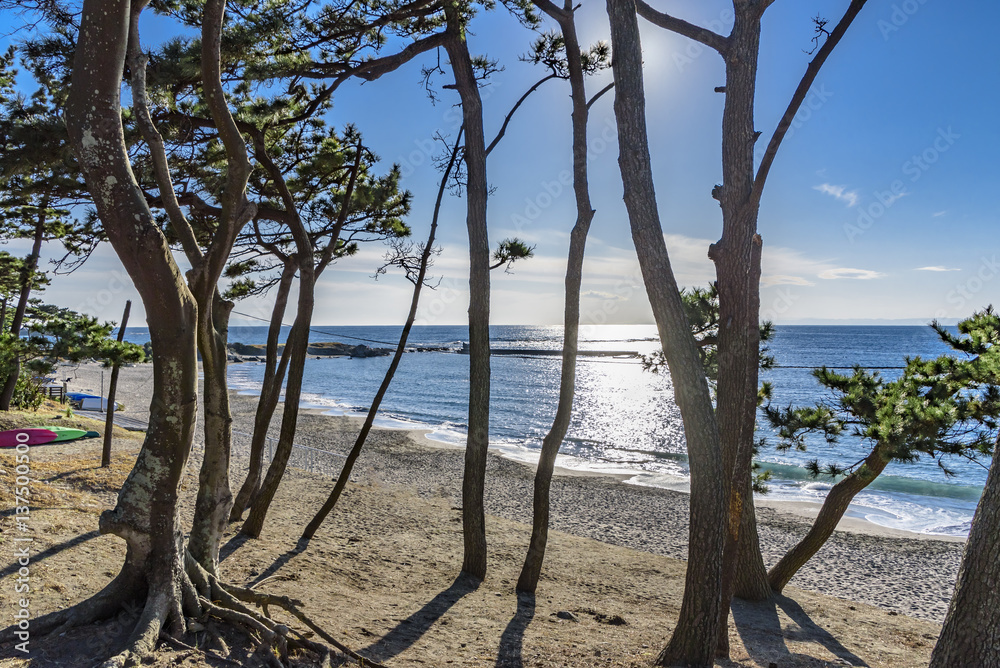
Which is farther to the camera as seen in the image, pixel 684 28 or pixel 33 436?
pixel 33 436

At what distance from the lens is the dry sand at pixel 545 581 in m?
4.66

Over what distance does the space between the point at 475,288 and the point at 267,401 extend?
282 cm

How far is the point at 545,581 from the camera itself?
709 cm

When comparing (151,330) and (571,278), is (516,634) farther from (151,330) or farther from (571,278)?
(151,330)

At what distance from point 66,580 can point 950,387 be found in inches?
295

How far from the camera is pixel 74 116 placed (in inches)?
106

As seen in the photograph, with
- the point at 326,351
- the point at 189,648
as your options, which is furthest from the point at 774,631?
the point at 326,351

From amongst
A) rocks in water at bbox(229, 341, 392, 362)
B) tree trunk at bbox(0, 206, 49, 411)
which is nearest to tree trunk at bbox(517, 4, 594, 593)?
tree trunk at bbox(0, 206, 49, 411)

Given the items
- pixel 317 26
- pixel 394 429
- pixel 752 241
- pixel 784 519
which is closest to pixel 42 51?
pixel 317 26

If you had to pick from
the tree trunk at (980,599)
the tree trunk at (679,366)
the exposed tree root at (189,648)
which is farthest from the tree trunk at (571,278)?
the exposed tree root at (189,648)

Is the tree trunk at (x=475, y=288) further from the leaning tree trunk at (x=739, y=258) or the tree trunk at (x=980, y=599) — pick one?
the tree trunk at (x=980, y=599)

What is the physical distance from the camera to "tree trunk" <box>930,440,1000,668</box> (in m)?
2.90

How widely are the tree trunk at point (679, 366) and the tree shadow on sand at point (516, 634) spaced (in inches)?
41.2

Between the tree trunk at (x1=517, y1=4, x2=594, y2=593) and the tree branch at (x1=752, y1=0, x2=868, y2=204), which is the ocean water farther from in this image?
the tree branch at (x1=752, y1=0, x2=868, y2=204)
